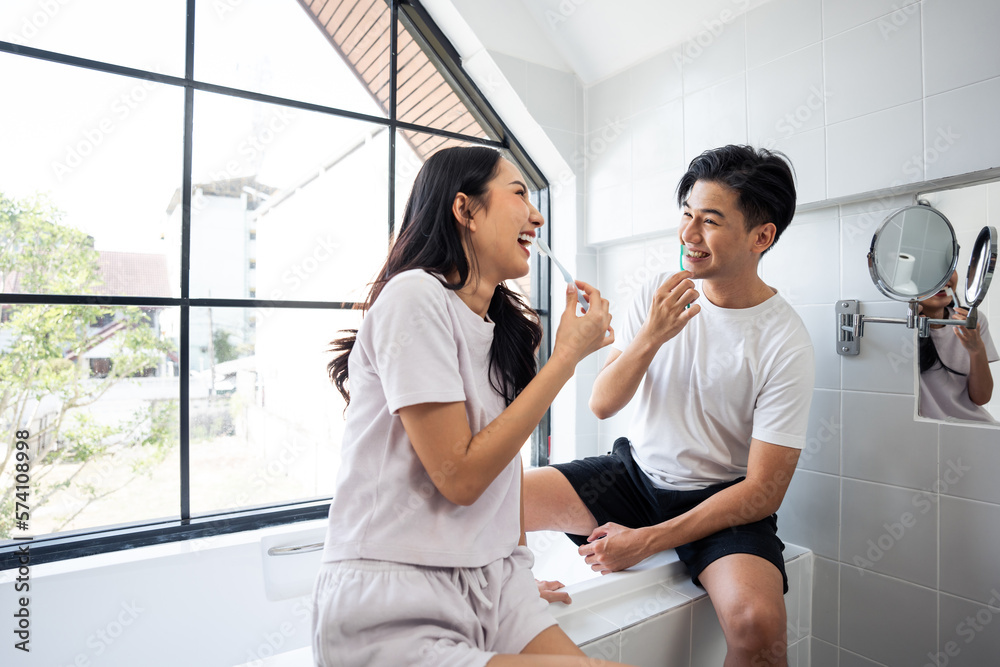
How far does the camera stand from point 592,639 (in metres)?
1.08

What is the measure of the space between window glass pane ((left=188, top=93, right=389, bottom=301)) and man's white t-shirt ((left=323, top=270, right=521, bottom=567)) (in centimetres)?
93

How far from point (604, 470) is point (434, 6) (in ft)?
6.04

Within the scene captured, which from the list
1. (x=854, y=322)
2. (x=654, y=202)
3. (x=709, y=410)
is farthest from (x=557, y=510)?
(x=654, y=202)

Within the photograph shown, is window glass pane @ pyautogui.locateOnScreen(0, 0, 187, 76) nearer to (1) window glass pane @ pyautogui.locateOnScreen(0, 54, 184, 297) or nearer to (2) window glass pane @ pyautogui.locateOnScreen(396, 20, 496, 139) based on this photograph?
(1) window glass pane @ pyautogui.locateOnScreen(0, 54, 184, 297)

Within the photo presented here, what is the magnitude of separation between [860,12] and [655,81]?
705 millimetres

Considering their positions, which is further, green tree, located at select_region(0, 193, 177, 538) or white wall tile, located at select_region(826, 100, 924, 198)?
green tree, located at select_region(0, 193, 177, 538)

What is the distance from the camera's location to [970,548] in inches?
52.9

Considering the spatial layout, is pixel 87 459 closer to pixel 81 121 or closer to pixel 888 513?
pixel 81 121

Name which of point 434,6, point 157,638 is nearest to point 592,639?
point 157,638

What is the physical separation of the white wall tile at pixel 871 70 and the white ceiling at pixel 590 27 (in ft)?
1.40

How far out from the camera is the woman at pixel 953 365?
4.39 feet

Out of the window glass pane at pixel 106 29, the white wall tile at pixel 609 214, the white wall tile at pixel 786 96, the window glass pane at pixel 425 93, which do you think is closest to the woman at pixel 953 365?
the white wall tile at pixel 786 96

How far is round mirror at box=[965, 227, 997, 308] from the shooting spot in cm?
127

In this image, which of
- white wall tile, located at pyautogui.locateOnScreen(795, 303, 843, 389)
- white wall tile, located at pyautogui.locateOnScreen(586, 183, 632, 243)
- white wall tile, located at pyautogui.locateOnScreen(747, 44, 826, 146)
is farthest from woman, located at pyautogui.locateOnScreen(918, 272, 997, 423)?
white wall tile, located at pyautogui.locateOnScreen(586, 183, 632, 243)
